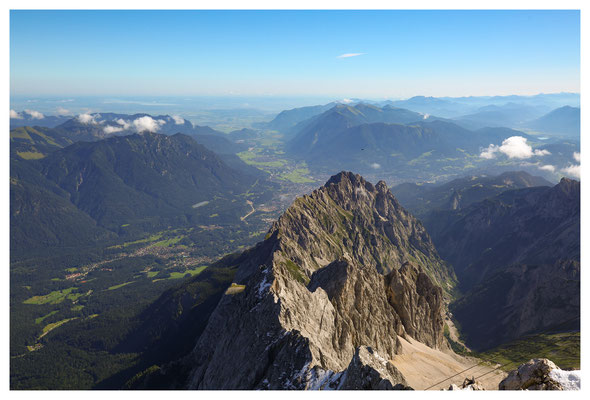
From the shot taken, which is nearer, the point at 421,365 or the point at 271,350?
the point at 271,350

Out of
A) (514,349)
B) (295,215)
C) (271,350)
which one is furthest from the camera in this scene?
(295,215)

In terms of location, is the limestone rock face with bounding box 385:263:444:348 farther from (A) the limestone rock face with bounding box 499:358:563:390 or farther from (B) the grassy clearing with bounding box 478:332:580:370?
(A) the limestone rock face with bounding box 499:358:563:390

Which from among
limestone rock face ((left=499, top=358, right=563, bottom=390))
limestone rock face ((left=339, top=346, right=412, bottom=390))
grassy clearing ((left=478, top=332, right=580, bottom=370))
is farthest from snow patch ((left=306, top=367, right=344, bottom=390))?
grassy clearing ((left=478, top=332, right=580, bottom=370))

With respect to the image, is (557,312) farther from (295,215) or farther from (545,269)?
(295,215)

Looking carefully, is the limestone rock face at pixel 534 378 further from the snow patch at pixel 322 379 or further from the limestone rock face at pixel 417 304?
the limestone rock face at pixel 417 304

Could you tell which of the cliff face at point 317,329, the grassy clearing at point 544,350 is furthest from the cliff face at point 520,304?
the cliff face at point 317,329

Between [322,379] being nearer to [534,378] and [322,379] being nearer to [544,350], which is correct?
[534,378]

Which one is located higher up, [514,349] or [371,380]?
[371,380]
